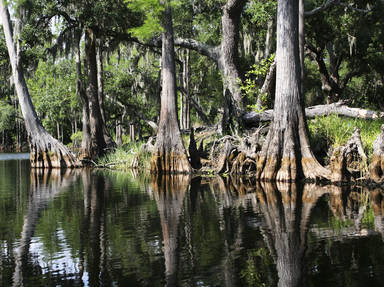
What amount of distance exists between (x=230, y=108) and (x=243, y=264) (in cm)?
1318

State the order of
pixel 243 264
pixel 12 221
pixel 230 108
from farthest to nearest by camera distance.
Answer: pixel 230 108 → pixel 12 221 → pixel 243 264

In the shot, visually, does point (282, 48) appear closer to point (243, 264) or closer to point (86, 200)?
point (86, 200)

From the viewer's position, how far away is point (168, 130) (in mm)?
17875

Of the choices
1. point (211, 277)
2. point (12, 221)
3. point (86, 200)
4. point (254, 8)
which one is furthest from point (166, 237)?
point (254, 8)

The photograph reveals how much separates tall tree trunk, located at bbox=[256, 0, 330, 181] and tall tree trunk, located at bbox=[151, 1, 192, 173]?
13.3 feet

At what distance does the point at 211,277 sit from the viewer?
205 inches

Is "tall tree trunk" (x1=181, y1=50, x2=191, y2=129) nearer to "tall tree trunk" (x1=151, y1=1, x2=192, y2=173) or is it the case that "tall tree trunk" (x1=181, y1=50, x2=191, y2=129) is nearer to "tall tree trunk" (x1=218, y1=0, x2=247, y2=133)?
"tall tree trunk" (x1=218, y1=0, x2=247, y2=133)

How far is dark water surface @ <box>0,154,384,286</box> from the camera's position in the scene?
17.4 ft

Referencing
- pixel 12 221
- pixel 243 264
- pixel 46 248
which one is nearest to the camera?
pixel 243 264

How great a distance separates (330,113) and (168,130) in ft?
18.4

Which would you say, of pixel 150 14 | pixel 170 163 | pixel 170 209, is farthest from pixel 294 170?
pixel 150 14

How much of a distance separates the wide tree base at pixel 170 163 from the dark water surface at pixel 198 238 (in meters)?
5.18

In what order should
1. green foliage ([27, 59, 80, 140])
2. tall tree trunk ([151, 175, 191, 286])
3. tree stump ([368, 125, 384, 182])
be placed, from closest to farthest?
tall tree trunk ([151, 175, 191, 286])
tree stump ([368, 125, 384, 182])
green foliage ([27, 59, 80, 140])

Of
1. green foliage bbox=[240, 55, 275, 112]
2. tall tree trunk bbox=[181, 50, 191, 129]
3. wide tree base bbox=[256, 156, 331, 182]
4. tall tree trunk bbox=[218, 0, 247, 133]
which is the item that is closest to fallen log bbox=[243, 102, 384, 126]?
green foliage bbox=[240, 55, 275, 112]
